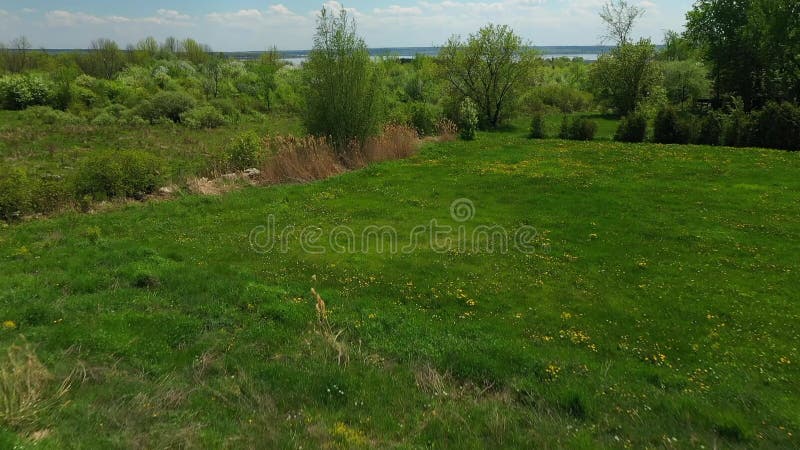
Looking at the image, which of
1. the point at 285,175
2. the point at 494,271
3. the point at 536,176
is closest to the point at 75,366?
the point at 494,271

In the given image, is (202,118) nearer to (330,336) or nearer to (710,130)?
(710,130)

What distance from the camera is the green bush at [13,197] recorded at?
1107cm

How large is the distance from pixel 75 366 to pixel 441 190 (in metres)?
10.2

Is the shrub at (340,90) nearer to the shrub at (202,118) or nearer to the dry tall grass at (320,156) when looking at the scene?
the dry tall grass at (320,156)

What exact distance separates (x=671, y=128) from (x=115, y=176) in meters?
21.8

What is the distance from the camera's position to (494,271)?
8203 mm

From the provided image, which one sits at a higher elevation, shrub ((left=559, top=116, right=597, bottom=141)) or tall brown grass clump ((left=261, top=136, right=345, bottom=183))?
shrub ((left=559, top=116, right=597, bottom=141))

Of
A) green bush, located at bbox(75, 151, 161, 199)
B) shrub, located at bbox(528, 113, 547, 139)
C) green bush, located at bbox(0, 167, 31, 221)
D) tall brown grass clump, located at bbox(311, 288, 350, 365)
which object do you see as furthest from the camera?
shrub, located at bbox(528, 113, 547, 139)

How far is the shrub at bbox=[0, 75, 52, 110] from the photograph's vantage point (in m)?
37.2

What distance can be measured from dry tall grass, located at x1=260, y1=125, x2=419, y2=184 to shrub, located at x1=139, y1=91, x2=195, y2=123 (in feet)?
70.0

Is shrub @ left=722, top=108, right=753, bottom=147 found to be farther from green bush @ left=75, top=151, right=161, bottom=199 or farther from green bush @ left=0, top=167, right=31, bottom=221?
green bush @ left=0, top=167, right=31, bottom=221

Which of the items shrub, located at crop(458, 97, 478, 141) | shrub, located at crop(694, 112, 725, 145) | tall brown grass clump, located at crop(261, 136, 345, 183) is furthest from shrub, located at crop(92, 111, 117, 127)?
shrub, located at crop(694, 112, 725, 145)

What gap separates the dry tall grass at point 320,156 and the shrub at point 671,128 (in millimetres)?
11280

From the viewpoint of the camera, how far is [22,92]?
37.2 meters
